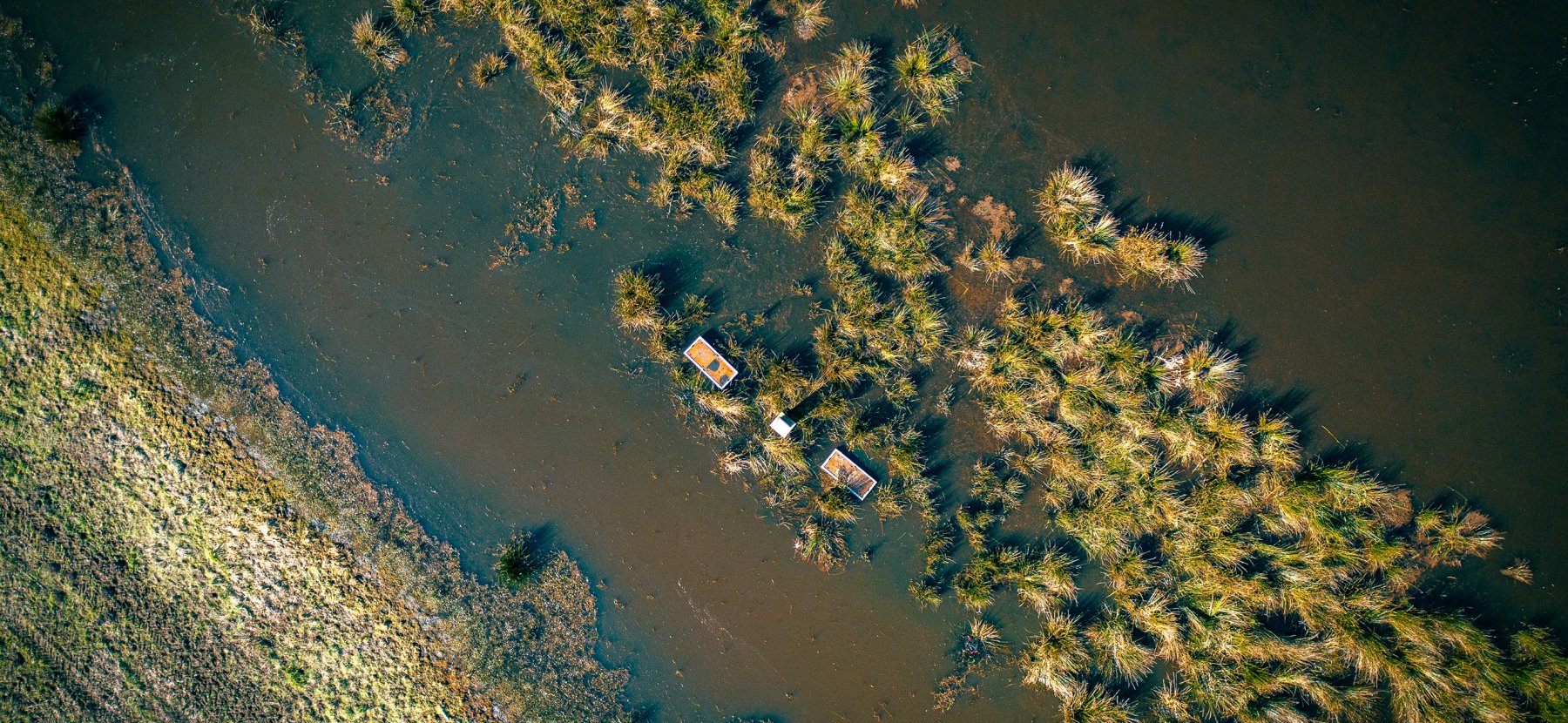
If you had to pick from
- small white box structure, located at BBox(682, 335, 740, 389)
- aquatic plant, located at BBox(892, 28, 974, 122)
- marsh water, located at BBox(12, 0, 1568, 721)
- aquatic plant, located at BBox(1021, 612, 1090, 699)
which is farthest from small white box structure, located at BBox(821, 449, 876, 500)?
aquatic plant, located at BBox(892, 28, 974, 122)

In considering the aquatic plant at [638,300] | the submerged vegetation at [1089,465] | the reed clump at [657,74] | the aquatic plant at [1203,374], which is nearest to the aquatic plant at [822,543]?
the submerged vegetation at [1089,465]

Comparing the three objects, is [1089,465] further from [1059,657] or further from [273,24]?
[273,24]

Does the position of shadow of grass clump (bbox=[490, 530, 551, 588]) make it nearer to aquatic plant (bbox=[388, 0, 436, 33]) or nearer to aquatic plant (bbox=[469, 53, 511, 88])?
aquatic plant (bbox=[469, 53, 511, 88])

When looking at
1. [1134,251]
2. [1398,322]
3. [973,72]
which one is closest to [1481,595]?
[1398,322]

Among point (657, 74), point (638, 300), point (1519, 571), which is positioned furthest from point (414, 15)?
point (1519, 571)

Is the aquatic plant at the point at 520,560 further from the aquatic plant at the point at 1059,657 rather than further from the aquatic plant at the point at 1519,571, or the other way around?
the aquatic plant at the point at 1519,571
